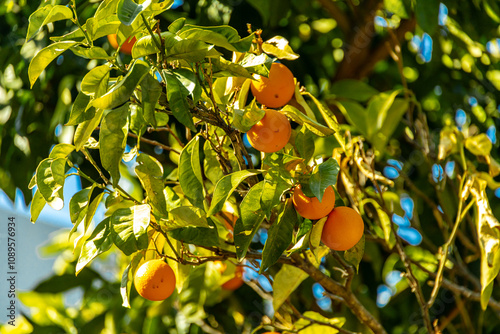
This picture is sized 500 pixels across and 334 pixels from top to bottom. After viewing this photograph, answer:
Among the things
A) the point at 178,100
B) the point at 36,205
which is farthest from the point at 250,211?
the point at 36,205

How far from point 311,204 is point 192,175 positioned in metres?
0.13

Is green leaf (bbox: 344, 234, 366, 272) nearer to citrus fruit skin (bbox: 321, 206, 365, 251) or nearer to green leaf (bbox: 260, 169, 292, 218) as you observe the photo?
citrus fruit skin (bbox: 321, 206, 365, 251)

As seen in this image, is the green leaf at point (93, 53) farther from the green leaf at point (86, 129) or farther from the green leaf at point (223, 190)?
the green leaf at point (223, 190)

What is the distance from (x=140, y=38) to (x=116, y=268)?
1026 millimetres

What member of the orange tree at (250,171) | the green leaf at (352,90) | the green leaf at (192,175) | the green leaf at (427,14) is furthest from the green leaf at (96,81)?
the green leaf at (352,90)

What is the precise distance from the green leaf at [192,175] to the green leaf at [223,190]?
0.18 feet

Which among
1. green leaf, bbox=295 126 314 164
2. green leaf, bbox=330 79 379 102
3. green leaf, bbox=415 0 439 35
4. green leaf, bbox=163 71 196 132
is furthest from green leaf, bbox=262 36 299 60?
green leaf, bbox=330 79 379 102

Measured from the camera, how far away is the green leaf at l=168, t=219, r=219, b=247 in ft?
2.03

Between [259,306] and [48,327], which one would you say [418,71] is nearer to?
[259,306]

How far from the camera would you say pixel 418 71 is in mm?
1410

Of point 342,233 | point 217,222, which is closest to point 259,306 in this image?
point 217,222

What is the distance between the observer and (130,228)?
→ 0.56m

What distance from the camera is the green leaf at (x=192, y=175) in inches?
24.1

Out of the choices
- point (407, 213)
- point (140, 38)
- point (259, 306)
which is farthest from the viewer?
point (259, 306)
